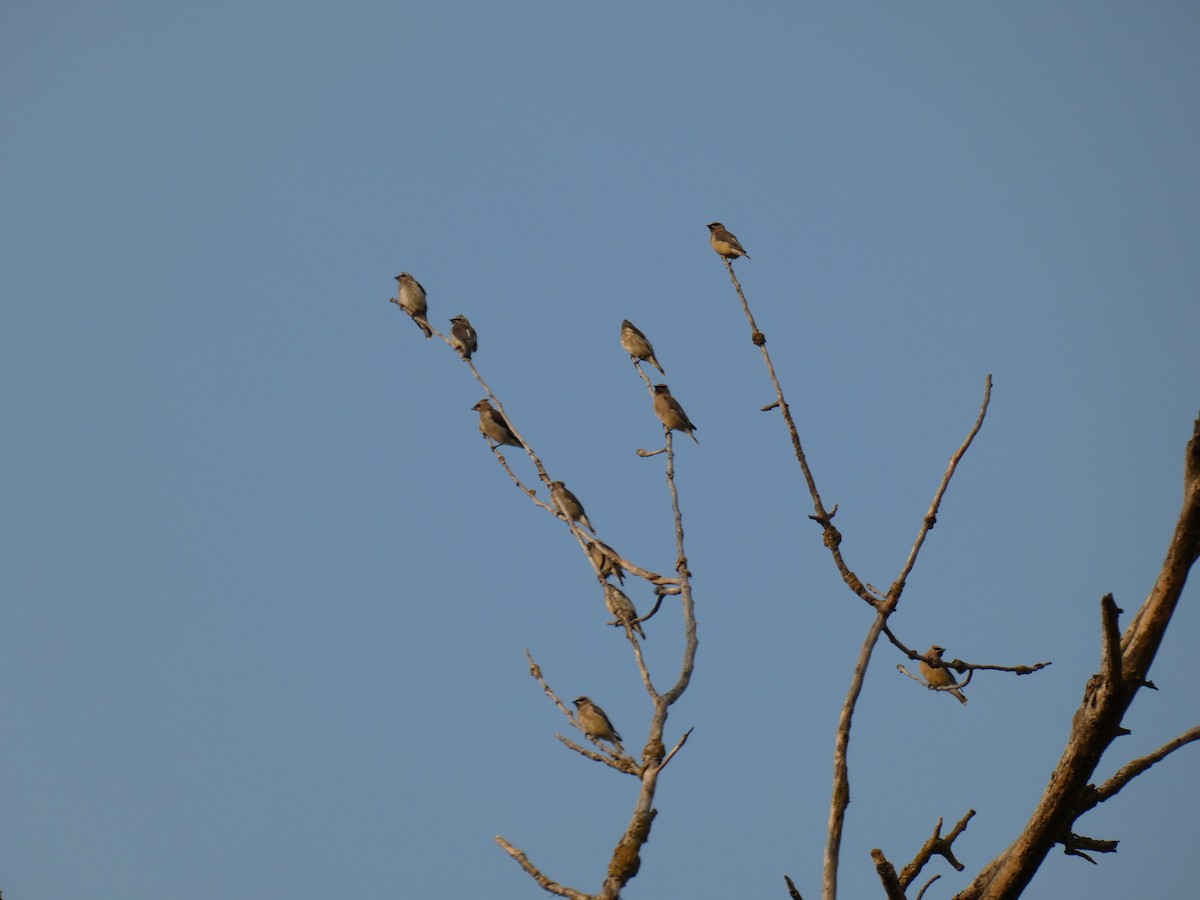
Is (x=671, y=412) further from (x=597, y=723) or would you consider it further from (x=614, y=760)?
(x=614, y=760)

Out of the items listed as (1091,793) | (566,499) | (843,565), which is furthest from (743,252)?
(1091,793)

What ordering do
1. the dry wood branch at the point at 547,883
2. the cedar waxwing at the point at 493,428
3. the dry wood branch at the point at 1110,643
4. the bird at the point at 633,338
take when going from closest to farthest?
the dry wood branch at the point at 1110,643
the dry wood branch at the point at 547,883
the cedar waxwing at the point at 493,428
the bird at the point at 633,338

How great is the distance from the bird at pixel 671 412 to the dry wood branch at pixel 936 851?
1190 cm

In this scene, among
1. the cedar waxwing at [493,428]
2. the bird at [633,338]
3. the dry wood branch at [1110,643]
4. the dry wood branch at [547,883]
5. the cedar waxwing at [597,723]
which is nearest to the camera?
the dry wood branch at [1110,643]

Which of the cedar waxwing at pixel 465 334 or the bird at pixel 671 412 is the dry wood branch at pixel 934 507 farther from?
the cedar waxwing at pixel 465 334

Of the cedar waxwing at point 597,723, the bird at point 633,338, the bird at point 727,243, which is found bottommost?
the cedar waxwing at point 597,723

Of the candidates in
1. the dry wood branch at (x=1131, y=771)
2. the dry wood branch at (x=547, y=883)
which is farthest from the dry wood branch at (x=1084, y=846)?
the dry wood branch at (x=547, y=883)

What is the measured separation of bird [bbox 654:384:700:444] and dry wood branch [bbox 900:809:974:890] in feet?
39.0

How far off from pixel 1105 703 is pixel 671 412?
13.1 m

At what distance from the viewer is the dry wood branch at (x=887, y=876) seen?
3.38 metres

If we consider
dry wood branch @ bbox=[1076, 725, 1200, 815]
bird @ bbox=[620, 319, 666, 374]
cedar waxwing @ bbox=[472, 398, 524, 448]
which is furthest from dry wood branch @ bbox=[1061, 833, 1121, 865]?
bird @ bbox=[620, 319, 666, 374]

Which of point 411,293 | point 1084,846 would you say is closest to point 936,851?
point 1084,846

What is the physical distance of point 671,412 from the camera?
1633 cm

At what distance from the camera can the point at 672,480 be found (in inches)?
240
